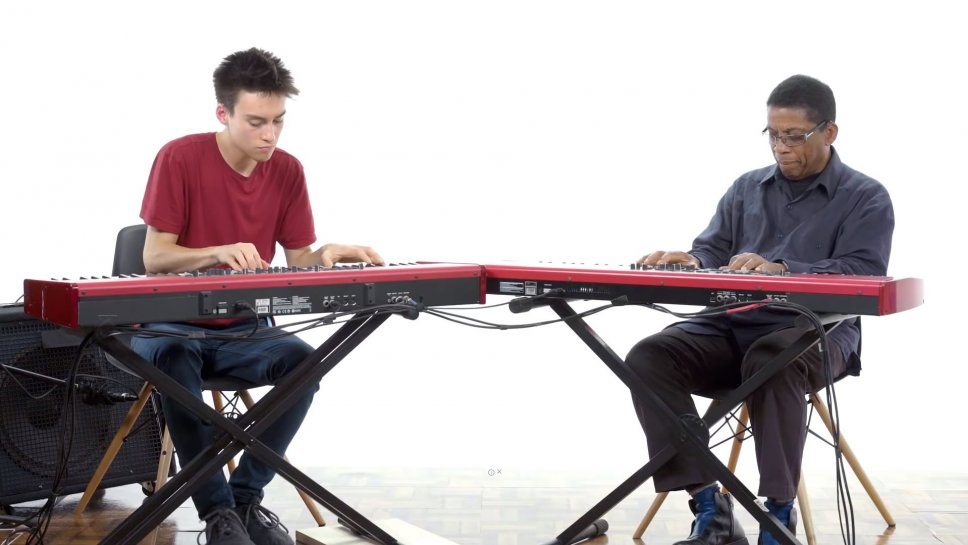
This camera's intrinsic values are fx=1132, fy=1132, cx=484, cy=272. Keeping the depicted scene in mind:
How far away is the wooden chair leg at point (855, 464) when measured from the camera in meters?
2.64

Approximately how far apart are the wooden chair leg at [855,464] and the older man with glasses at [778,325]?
0.36 ft

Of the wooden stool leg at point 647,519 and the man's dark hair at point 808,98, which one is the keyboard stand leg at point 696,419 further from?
the man's dark hair at point 808,98

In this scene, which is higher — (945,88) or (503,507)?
(945,88)

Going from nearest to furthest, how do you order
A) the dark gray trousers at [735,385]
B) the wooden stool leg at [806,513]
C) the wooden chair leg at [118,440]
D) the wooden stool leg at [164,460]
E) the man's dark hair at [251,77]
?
the dark gray trousers at [735,385] → the wooden stool leg at [806,513] → the man's dark hair at [251,77] → the wooden chair leg at [118,440] → the wooden stool leg at [164,460]

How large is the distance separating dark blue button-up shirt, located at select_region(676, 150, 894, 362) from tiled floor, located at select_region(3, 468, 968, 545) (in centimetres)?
55

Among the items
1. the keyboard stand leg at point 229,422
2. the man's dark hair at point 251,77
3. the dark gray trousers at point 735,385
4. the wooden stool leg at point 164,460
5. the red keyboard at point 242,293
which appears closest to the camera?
the red keyboard at point 242,293

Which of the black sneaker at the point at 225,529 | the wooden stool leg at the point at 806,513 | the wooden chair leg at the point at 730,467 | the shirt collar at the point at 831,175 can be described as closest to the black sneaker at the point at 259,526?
the black sneaker at the point at 225,529

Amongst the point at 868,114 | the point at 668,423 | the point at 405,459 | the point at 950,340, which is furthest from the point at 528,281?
the point at 950,340

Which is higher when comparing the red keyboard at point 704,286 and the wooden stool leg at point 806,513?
the red keyboard at point 704,286

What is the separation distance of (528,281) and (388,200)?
6.77 feet

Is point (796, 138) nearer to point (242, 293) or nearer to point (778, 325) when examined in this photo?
point (778, 325)

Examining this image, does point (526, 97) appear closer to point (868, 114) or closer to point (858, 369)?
point (868, 114)

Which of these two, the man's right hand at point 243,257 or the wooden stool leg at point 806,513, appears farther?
the wooden stool leg at point 806,513

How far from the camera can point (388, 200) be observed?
445cm
